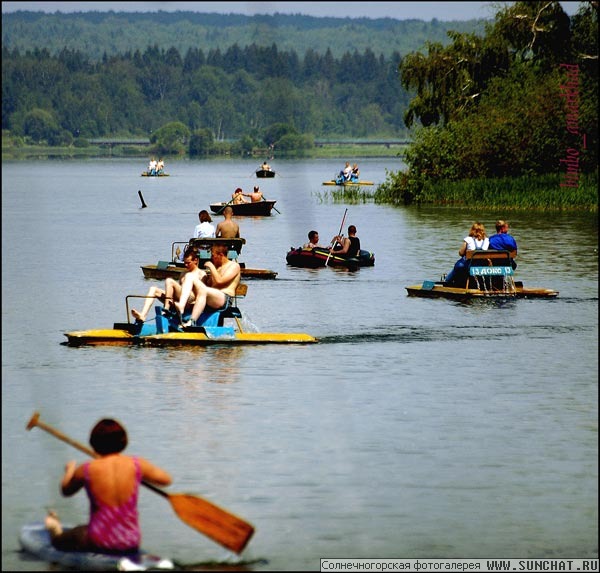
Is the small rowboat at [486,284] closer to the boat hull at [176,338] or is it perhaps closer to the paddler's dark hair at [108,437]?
the boat hull at [176,338]

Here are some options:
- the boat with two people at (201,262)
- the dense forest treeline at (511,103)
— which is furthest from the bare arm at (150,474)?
the dense forest treeline at (511,103)

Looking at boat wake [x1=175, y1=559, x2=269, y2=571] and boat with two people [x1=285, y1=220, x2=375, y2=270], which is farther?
boat with two people [x1=285, y1=220, x2=375, y2=270]

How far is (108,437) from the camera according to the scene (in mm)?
11250

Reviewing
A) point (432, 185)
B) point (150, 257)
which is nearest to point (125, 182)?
point (432, 185)

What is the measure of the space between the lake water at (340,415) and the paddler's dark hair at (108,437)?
1429 millimetres

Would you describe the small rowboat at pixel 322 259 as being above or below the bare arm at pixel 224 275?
below

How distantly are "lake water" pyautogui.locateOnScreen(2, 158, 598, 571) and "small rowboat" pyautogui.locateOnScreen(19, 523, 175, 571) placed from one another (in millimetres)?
162

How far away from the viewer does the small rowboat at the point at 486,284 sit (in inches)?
1125

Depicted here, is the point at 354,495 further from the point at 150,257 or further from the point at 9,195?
the point at 9,195

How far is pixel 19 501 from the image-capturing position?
14414 mm

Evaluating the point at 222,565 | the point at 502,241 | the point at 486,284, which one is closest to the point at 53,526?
the point at 222,565

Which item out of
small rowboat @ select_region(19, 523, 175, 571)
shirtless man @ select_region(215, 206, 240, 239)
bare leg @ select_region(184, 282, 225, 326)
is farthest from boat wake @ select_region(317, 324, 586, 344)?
small rowboat @ select_region(19, 523, 175, 571)

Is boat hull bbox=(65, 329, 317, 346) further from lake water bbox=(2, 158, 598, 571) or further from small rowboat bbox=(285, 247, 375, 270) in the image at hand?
small rowboat bbox=(285, 247, 375, 270)

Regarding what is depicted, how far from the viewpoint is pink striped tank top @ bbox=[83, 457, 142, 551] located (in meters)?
11.4
